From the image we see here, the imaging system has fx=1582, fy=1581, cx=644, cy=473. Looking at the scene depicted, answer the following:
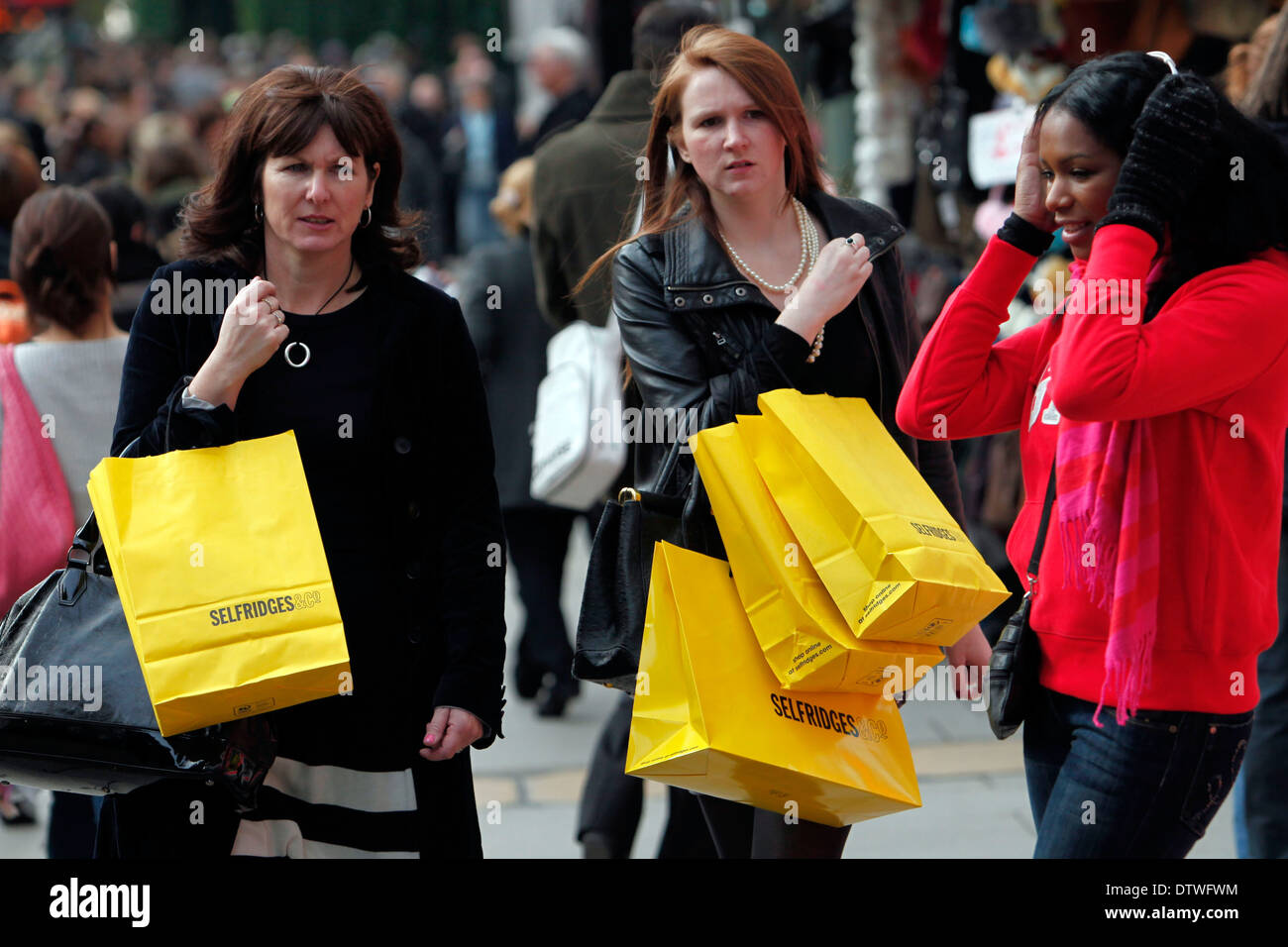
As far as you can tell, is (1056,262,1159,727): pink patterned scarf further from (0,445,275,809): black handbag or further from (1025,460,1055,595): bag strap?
(0,445,275,809): black handbag

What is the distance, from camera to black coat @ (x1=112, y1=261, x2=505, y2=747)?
8.95 ft

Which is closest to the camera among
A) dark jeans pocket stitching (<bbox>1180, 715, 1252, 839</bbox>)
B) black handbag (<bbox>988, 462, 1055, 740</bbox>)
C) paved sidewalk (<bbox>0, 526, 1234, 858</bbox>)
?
dark jeans pocket stitching (<bbox>1180, 715, 1252, 839</bbox>)

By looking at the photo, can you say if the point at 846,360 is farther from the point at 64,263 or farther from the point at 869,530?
the point at 64,263

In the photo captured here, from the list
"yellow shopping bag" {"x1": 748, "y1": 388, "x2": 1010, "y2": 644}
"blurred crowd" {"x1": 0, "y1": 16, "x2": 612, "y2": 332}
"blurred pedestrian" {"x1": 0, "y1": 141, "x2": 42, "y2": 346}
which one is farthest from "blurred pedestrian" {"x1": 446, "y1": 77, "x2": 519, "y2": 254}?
"yellow shopping bag" {"x1": 748, "y1": 388, "x2": 1010, "y2": 644}

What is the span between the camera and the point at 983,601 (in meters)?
2.54

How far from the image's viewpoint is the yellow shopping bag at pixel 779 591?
8.36ft

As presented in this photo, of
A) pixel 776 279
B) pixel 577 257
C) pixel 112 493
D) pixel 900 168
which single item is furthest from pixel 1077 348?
pixel 900 168

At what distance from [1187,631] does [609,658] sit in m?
0.95

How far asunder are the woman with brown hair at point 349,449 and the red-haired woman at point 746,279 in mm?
379

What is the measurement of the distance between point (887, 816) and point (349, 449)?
3.05 m

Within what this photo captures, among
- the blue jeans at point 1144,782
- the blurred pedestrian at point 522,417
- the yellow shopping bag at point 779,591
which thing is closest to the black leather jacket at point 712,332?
the yellow shopping bag at point 779,591

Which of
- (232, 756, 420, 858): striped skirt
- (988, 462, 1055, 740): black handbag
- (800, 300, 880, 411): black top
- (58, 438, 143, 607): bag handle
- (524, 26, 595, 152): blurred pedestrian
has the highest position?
(524, 26, 595, 152): blurred pedestrian

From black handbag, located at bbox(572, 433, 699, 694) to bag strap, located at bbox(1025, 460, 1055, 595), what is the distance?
0.59 meters

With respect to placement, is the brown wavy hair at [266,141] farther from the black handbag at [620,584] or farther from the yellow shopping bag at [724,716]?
the yellow shopping bag at [724,716]
